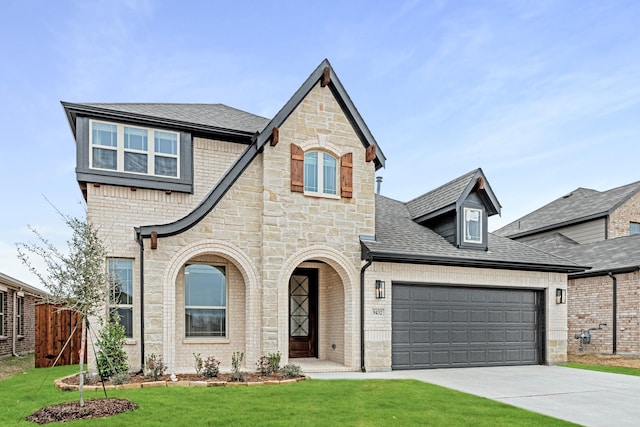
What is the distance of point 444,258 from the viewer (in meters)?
14.2

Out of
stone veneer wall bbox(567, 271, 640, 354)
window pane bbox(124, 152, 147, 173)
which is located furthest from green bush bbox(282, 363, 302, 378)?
stone veneer wall bbox(567, 271, 640, 354)

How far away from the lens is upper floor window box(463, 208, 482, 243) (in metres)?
15.6

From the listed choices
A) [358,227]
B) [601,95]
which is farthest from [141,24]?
[601,95]

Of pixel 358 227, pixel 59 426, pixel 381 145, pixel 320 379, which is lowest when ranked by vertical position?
pixel 320 379

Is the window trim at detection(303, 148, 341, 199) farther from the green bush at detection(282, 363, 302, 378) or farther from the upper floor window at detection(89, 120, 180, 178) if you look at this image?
the green bush at detection(282, 363, 302, 378)

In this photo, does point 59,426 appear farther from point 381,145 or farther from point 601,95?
point 601,95

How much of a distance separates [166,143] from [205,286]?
4.12 meters

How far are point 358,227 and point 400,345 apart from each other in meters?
3.51

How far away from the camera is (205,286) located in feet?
43.7

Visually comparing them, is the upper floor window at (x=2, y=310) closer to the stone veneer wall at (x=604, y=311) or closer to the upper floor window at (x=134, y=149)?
the upper floor window at (x=134, y=149)

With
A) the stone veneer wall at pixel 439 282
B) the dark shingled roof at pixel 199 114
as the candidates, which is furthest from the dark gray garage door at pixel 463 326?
the dark shingled roof at pixel 199 114

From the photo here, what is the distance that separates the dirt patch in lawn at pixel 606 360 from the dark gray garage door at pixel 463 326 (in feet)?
9.01

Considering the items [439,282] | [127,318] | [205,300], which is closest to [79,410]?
[127,318]

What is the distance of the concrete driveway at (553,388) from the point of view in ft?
27.8
